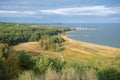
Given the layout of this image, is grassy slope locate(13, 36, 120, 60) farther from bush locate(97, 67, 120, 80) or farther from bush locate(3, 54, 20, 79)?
bush locate(3, 54, 20, 79)

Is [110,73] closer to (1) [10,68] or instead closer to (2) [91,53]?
(1) [10,68]

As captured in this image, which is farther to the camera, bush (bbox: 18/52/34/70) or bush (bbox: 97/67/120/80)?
bush (bbox: 18/52/34/70)

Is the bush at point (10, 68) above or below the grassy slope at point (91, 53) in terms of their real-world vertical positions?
above

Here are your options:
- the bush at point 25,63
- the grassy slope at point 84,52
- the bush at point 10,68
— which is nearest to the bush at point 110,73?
the bush at point 10,68

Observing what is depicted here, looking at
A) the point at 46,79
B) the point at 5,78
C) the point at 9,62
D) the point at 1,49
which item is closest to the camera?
the point at 46,79

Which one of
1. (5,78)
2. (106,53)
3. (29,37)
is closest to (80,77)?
(5,78)

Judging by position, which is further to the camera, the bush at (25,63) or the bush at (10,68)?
the bush at (25,63)

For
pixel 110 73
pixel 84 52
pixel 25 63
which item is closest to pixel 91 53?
pixel 84 52

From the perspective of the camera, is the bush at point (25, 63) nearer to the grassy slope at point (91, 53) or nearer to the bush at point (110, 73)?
Answer: the bush at point (110, 73)

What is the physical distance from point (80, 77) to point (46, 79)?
1.29m

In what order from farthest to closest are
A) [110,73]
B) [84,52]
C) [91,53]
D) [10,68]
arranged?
[84,52] → [91,53] → [10,68] → [110,73]

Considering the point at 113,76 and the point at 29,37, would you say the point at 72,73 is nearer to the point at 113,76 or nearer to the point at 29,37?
the point at 113,76

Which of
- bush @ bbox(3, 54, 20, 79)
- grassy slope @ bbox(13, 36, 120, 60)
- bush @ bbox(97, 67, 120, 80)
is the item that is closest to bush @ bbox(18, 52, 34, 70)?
bush @ bbox(3, 54, 20, 79)

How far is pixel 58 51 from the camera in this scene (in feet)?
199
